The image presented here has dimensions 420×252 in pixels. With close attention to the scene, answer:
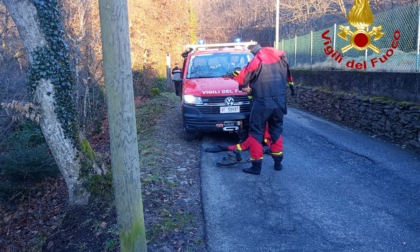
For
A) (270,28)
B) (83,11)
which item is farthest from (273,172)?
(270,28)

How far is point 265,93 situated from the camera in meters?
5.90

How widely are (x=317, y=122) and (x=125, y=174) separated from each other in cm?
918

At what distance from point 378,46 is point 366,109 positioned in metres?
2.80

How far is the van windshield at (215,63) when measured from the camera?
8836mm

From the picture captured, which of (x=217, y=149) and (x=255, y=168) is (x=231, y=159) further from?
(x=217, y=149)

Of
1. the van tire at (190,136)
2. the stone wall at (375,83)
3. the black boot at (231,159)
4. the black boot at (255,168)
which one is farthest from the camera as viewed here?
the van tire at (190,136)

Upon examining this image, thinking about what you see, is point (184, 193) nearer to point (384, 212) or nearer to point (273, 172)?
point (273, 172)

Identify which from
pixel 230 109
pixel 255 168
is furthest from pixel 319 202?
pixel 230 109

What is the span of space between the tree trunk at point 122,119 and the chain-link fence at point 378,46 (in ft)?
24.7

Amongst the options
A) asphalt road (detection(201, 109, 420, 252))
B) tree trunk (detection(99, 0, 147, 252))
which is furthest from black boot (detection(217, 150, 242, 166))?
tree trunk (detection(99, 0, 147, 252))

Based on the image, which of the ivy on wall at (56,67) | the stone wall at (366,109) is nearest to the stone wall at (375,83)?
the stone wall at (366,109)

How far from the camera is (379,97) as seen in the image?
917 cm

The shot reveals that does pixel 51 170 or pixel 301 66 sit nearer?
pixel 51 170

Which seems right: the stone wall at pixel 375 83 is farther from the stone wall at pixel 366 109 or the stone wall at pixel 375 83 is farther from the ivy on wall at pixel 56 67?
the ivy on wall at pixel 56 67
